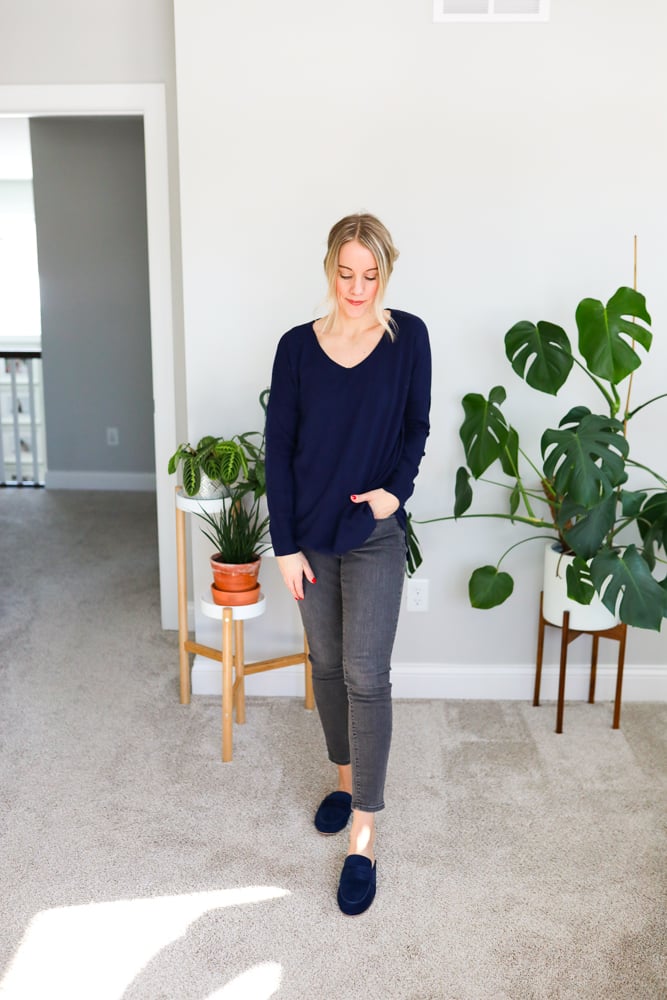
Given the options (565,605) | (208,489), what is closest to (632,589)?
(565,605)

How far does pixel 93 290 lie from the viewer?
222 inches

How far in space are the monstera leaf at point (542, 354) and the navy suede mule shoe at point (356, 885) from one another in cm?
126

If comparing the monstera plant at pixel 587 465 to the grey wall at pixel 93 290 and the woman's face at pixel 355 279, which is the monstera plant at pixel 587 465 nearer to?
the woman's face at pixel 355 279

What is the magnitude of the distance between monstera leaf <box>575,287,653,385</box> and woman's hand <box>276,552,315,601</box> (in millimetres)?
912

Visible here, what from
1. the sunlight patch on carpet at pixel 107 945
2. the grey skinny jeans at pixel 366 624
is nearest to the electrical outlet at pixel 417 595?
the grey skinny jeans at pixel 366 624

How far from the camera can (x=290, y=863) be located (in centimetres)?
211

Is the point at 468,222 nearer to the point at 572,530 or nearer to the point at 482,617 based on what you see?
the point at 572,530

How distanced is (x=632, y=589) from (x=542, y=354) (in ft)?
2.16

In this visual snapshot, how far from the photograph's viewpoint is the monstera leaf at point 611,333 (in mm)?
2322

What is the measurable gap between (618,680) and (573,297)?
1164mm

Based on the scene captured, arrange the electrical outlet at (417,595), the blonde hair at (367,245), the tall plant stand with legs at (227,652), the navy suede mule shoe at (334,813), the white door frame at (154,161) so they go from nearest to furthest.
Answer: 1. the blonde hair at (367,245)
2. the navy suede mule shoe at (334,813)
3. the tall plant stand with legs at (227,652)
4. the electrical outlet at (417,595)
5. the white door frame at (154,161)

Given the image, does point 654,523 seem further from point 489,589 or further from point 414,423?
point 414,423

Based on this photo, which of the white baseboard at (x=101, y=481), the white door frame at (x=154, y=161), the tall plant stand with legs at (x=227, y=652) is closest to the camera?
the tall plant stand with legs at (x=227, y=652)

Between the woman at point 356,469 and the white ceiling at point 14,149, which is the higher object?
the white ceiling at point 14,149
